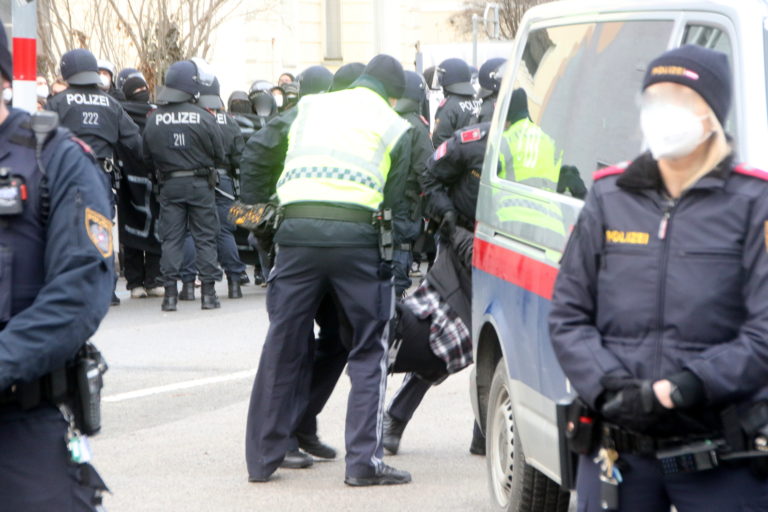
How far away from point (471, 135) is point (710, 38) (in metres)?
2.99

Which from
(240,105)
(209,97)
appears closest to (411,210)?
(209,97)

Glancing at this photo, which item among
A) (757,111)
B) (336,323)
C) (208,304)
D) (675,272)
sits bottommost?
(208,304)

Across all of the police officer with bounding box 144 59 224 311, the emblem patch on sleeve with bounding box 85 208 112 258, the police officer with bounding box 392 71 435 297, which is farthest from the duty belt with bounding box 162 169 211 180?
the emblem patch on sleeve with bounding box 85 208 112 258

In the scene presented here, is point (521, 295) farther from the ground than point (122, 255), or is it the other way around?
point (521, 295)

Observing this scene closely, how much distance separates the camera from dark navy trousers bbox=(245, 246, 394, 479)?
6559 mm

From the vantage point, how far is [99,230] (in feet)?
11.7

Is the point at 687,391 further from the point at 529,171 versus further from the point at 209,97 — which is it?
the point at 209,97

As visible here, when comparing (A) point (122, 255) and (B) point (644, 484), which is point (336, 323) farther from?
(A) point (122, 255)

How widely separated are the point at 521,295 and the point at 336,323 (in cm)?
195

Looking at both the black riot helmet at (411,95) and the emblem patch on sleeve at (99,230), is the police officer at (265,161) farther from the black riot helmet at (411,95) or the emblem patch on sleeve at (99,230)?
the black riot helmet at (411,95)

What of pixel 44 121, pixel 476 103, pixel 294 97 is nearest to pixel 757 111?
pixel 44 121

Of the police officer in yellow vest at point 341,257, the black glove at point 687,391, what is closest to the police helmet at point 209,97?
the police officer in yellow vest at point 341,257

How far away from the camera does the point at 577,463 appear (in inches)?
154

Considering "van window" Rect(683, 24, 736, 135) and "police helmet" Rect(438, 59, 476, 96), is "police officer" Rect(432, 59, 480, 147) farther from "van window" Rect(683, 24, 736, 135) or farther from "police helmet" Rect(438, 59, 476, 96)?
"van window" Rect(683, 24, 736, 135)
